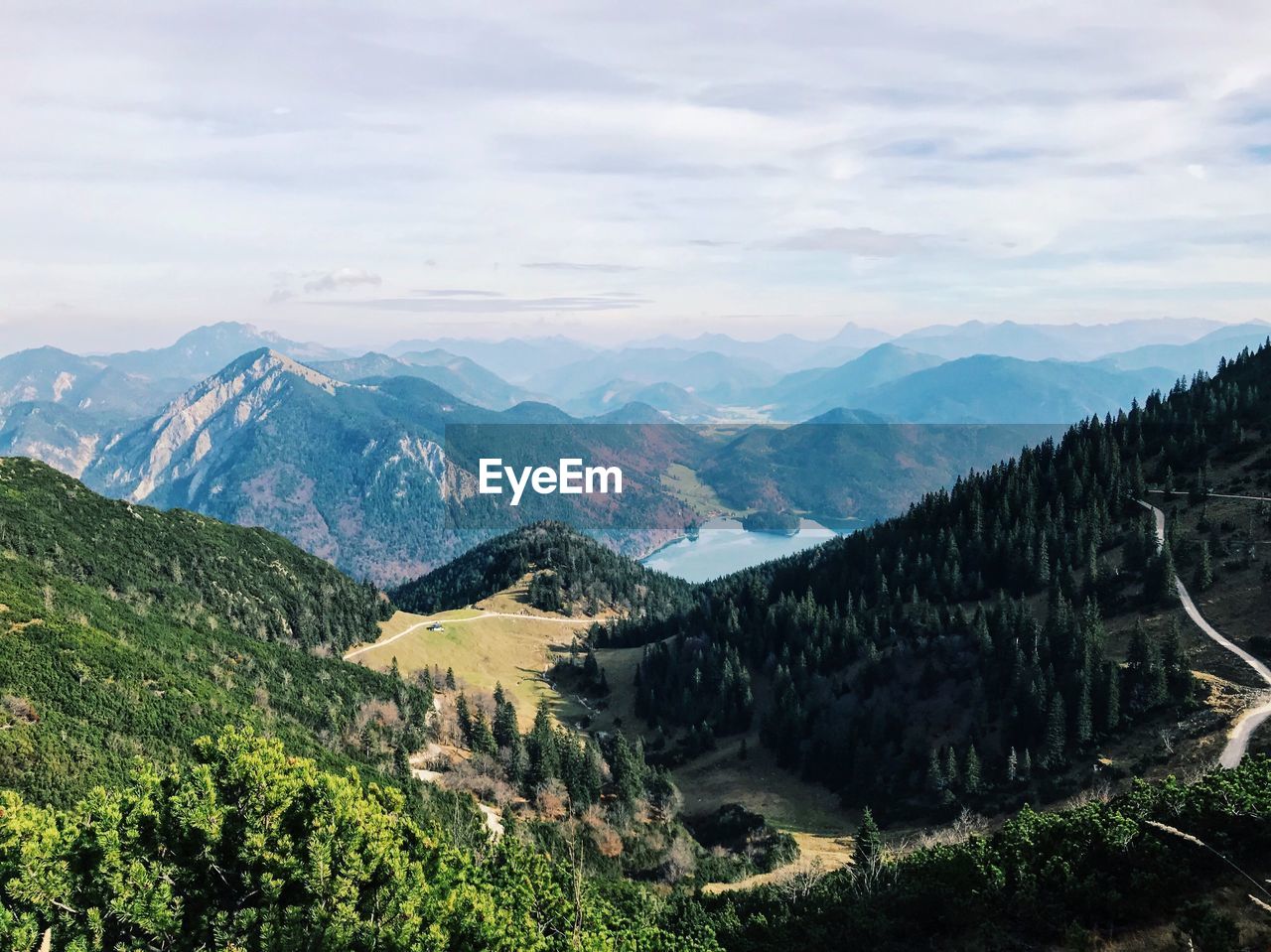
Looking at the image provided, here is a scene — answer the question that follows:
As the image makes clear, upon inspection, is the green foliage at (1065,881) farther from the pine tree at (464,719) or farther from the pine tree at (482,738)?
the pine tree at (464,719)

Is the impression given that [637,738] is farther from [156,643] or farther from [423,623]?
[156,643]

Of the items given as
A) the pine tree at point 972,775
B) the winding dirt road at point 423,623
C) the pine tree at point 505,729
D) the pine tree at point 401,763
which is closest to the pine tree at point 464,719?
the pine tree at point 505,729

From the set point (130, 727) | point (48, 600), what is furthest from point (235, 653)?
point (130, 727)

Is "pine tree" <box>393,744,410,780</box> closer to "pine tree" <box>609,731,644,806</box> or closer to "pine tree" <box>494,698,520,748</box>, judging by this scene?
"pine tree" <box>494,698,520,748</box>

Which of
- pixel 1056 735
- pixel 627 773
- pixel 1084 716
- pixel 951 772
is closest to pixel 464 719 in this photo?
pixel 627 773

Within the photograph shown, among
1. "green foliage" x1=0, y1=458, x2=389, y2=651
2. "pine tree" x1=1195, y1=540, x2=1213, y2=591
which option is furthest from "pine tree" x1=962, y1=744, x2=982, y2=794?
"green foliage" x1=0, y1=458, x2=389, y2=651

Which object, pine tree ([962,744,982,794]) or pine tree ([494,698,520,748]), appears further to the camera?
pine tree ([494,698,520,748])
